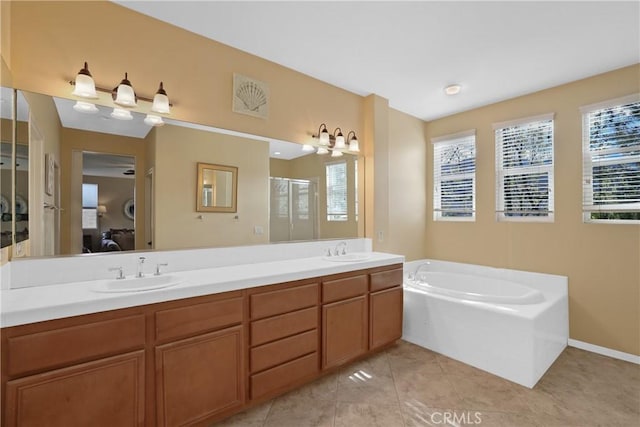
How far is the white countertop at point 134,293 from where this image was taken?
1252mm

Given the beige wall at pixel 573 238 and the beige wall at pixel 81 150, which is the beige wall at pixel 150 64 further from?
the beige wall at pixel 573 238

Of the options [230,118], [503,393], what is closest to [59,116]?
[230,118]

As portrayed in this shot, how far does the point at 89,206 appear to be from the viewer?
186 cm

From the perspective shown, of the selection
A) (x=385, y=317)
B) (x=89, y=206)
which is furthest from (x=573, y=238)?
(x=89, y=206)

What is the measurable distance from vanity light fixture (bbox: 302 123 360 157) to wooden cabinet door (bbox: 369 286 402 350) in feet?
4.78

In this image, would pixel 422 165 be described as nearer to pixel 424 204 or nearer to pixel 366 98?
pixel 424 204

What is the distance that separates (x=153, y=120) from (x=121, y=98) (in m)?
0.22

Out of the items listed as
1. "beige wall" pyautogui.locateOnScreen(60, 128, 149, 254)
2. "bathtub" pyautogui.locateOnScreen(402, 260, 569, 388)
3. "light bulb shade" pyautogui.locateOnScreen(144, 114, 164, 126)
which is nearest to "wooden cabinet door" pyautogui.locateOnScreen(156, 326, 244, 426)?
"beige wall" pyautogui.locateOnScreen(60, 128, 149, 254)

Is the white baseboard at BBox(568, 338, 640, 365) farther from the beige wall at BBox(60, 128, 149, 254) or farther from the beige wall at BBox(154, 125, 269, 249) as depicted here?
the beige wall at BBox(60, 128, 149, 254)

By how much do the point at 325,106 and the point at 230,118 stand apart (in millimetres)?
1042

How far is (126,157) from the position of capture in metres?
1.98

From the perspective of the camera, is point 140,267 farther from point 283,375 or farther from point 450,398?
point 450,398

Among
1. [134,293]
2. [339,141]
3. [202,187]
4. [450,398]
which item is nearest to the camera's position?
[134,293]

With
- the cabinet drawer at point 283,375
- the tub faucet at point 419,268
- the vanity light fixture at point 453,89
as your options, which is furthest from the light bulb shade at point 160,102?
the tub faucet at point 419,268
